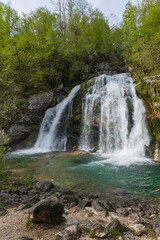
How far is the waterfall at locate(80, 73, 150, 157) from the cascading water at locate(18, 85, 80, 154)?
2.15 meters

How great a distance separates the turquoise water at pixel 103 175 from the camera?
569 cm

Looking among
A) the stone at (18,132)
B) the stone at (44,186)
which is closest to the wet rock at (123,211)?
the stone at (44,186)

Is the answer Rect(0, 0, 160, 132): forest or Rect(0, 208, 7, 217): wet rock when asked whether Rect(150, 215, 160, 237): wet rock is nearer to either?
Rect(0, 208, 7, 217): wet rock

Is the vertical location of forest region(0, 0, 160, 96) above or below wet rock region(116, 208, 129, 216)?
A: above

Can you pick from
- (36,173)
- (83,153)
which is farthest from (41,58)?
(36,173)

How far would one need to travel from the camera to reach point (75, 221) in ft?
10.6

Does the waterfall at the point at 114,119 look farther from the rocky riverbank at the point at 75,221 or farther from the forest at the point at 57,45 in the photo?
the rocky riverbank at the point at 75,221

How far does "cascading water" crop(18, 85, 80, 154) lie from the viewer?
562 inches

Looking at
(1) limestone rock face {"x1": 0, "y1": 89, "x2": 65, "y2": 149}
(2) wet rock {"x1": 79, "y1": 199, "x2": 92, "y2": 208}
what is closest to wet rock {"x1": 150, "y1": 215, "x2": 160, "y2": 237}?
(2) wet rock {"x1": 79, "y1": 199, "x2": 92, "y2": 208}

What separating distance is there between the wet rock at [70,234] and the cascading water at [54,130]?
11.3 meters

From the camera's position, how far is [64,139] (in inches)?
573

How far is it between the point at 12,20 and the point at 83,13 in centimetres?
1220

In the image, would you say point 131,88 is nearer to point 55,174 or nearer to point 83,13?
point 55,174

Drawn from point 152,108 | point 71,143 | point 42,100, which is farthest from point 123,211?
point 42,100
